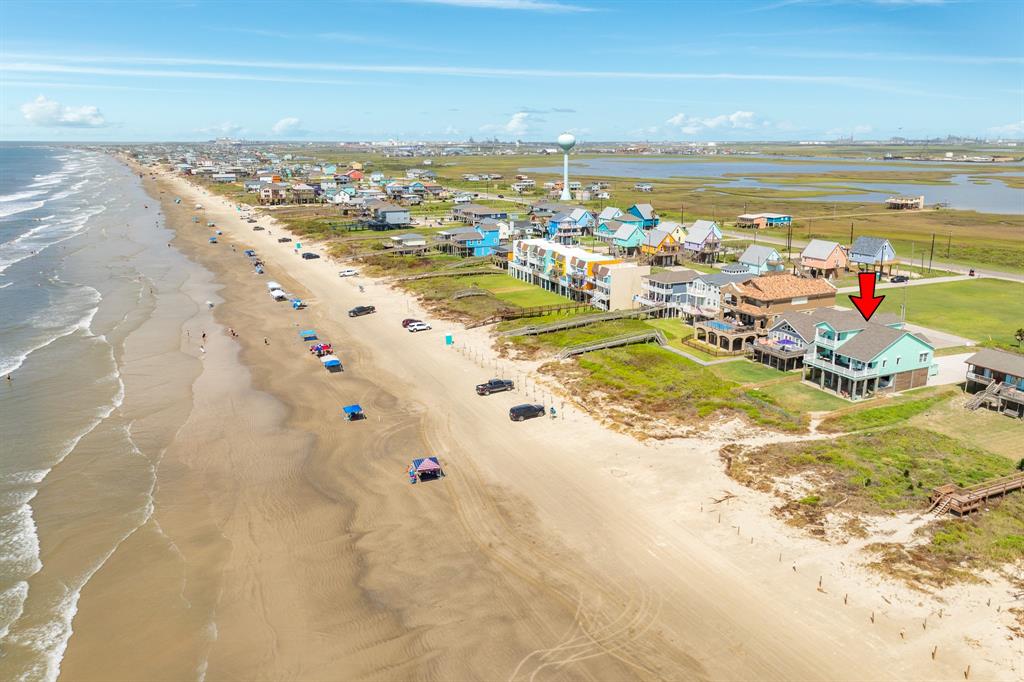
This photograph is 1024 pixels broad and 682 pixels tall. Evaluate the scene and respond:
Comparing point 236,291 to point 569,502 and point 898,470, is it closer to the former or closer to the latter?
point 569,502

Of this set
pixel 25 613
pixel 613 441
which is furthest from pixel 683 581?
pixel 25 613

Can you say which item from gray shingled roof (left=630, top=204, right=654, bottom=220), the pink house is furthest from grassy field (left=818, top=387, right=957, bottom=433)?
gray shingled roof (left=630, top=204, right=654, bottom=220)

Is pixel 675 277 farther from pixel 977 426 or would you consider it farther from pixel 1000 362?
pixel 977 426

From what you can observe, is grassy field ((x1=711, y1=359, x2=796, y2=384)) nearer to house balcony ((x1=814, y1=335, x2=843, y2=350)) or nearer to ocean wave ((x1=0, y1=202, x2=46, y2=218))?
house balcony ((x1=814, y1=335, x2=843, y2=350))

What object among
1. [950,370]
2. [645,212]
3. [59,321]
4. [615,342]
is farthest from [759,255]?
[59,321]

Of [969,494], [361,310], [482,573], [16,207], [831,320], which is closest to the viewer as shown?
[482,573]

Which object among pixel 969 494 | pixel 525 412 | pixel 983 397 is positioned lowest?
pixel 525 412

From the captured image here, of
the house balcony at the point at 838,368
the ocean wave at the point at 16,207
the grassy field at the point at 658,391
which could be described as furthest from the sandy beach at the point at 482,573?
the ocean wave at the point at 16,207
